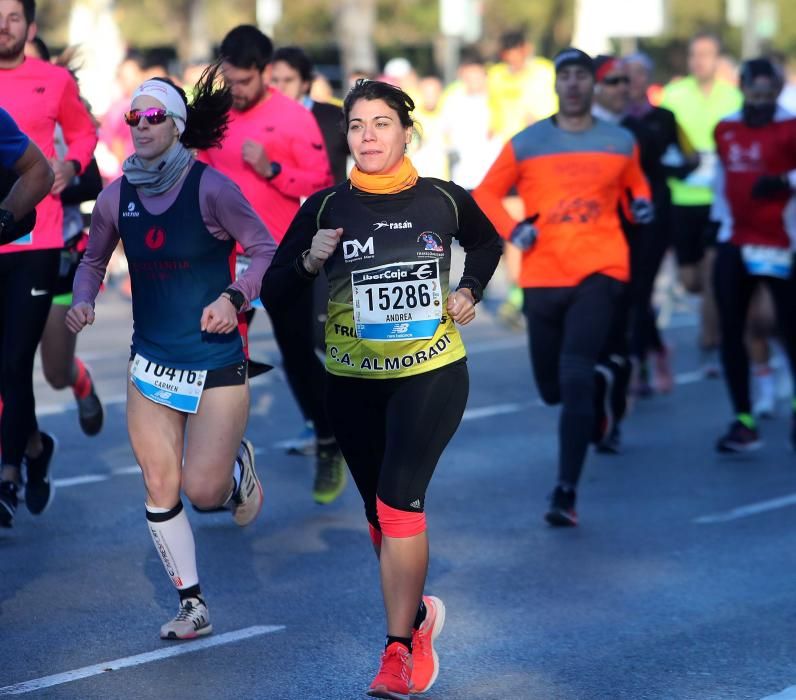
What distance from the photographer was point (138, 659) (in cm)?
593

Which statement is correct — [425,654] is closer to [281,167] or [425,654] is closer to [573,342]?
[573,342]

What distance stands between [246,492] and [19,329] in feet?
4.36

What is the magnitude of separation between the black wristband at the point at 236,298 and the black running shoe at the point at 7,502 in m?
1.96

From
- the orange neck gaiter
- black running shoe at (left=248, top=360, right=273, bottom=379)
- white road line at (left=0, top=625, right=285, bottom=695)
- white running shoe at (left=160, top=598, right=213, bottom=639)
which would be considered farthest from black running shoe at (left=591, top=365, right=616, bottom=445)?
the orange neck gaiter

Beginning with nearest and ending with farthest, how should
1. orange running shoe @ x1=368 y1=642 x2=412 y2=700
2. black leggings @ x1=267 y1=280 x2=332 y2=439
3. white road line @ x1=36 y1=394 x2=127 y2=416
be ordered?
1. orange running shoe @ x1=368 y1=642 x2=412 y2=700
2. black leggings @ x1=267 y1=280 x2=332 y2=439
3. white road line @ x1=36 y1=394 x2=127 y2=416

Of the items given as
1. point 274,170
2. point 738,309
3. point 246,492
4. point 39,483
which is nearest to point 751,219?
point 738,309

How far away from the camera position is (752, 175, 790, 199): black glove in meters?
9.76

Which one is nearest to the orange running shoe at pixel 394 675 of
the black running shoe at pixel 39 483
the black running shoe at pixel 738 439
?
the black running shoe at pixel 39 483

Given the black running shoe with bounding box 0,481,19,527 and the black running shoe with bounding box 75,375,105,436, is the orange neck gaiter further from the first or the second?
the black running shoe with bounding box 75,375,105,436

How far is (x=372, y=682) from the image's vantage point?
5.50 m

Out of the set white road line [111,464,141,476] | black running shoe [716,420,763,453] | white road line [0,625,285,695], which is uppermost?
white road line [0,625,285,695]

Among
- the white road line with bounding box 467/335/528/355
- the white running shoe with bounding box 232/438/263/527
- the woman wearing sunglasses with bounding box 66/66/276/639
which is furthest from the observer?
the white road line with bounding box 467/335/528/355

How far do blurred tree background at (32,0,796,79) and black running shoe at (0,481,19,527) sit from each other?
50250 millimetres

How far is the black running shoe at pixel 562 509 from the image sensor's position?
323 inches
